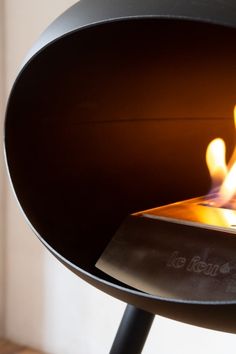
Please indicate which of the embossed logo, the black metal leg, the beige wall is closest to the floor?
the beige wall

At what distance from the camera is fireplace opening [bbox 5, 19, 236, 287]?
605 mm

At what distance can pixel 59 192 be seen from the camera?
0.69 m

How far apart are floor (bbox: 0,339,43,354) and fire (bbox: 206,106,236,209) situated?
31.6 inches

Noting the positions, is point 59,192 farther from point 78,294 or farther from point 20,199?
point 78,294

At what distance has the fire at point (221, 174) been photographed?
0.78 metres

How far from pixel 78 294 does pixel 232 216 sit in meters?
0.71

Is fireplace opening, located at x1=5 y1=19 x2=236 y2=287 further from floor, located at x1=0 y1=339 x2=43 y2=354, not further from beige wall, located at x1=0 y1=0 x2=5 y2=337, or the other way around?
floor, located at x1=0 y1=339 x2=43 y2=354

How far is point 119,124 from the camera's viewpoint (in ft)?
2.49

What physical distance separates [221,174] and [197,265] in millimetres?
266

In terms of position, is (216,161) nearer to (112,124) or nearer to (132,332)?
(112,124)

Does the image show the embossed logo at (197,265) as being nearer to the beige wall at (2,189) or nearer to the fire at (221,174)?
the fire at (221,174)

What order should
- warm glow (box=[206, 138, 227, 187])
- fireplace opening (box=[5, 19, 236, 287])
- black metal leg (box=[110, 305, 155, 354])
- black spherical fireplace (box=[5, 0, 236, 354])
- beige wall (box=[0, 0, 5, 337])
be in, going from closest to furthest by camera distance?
black spherical fireplace (box=[5, 0, 236, 354])
fireplace opening (box=[5, 19, 236, 287])
black metal leg (box=[110, 305, 155, 354])
warm glow (box=[206, 138, 227, 187])
beige wall (box=[0, 0, 5, 337])

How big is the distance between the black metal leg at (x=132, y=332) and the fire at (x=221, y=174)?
0.60 ft

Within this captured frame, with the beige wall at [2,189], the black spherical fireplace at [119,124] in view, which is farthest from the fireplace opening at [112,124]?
the beige wall at [2,189]
